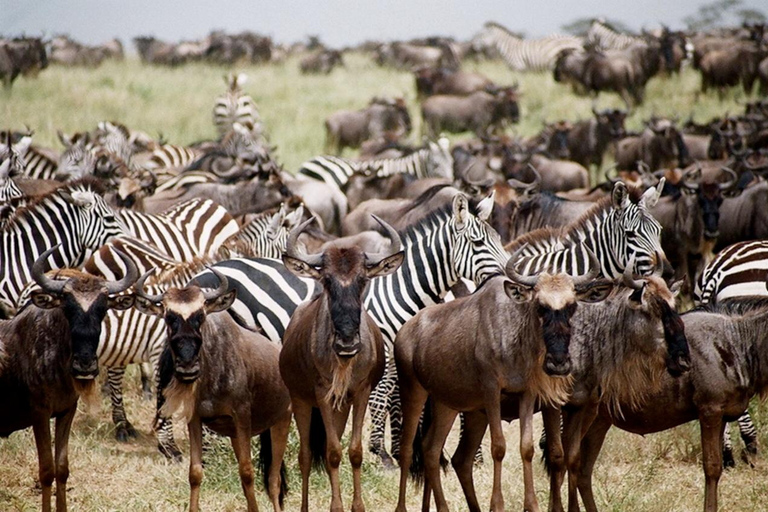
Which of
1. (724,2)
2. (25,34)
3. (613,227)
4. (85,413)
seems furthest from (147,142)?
(724,2)

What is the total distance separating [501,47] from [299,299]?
27.8 metres

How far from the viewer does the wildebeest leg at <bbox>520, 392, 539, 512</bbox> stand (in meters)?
6.20

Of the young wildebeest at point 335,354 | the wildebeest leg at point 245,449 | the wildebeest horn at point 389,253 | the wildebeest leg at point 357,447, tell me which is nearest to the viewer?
the young wildebeest at point 335,354

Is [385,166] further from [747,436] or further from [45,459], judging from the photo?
[45,459]

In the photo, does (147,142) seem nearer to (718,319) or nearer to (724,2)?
(718,319)

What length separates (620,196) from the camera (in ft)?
29.0

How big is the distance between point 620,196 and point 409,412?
285cm

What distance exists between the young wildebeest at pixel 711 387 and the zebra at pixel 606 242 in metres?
1.58

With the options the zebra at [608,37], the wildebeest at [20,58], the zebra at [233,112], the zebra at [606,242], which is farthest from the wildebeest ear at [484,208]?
the zebra at [608,37]

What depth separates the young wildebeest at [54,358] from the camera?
6438 mm

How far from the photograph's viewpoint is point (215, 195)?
1359cm

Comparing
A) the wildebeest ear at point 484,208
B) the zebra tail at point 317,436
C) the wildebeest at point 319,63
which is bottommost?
the wildebeest at point 319,63

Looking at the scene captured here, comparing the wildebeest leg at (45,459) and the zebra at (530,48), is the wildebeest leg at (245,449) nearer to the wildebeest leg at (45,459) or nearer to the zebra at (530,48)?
the wildebeest leg at (45,459)

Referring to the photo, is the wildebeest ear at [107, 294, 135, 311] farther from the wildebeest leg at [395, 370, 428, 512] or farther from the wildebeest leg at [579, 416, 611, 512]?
the wildebeest leg at [579, 416, 611, 512]
